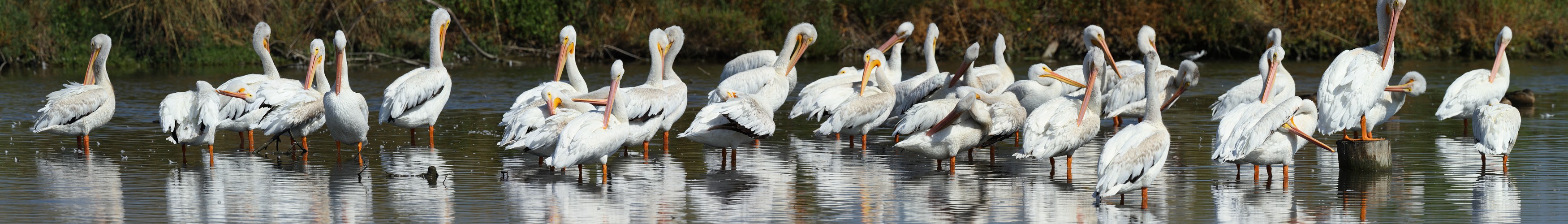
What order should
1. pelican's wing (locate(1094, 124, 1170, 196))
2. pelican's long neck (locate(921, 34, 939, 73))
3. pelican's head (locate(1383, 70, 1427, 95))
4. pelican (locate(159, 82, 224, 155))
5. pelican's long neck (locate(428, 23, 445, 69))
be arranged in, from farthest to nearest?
pelican's long neck (locate(921, 34, 939, 73)), pelican's long neck (locate(428, 23, 445, 69)), pelican's head (locate(1383, 70, 1427, 95)), pelican (locate(159, 82, 224, 155)), pelican's wing (locate(1094, 124, 1170, 196))

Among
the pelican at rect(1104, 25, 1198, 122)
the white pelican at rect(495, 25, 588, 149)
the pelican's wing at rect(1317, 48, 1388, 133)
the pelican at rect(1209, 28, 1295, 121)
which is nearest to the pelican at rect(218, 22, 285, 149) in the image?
the white pelican at rect(495, 25, 588, 149)

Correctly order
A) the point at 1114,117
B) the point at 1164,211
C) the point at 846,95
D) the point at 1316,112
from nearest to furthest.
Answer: the point at 1164,211 → the point at 1316,112 → the point at 846,95 → the point at 1114,117

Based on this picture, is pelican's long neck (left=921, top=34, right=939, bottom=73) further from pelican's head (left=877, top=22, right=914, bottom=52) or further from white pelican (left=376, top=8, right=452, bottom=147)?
white pelican (left=376, top=8, right=452, bottom=147)

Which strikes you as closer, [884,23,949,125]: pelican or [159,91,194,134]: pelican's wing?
[159,91,194,134]: pelican's wing

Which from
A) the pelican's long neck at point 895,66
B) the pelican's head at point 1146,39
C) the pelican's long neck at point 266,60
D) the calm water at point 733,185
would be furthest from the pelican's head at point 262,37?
the pelican's head at point 1146,39

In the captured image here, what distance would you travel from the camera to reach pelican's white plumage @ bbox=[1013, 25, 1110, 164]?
7801 mm

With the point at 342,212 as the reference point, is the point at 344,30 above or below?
above

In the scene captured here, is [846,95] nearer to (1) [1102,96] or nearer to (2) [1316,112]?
(1) [1102,96]

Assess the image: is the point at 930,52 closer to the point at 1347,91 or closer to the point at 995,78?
the point at 995,78

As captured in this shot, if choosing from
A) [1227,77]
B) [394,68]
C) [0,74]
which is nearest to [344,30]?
[394,68]

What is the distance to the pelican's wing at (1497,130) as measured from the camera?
795 centimetres

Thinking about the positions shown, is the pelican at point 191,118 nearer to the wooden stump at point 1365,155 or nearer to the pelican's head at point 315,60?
the pelican's head at point 315,60

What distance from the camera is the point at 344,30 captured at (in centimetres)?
2295

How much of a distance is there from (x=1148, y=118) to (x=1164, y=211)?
668 mm
